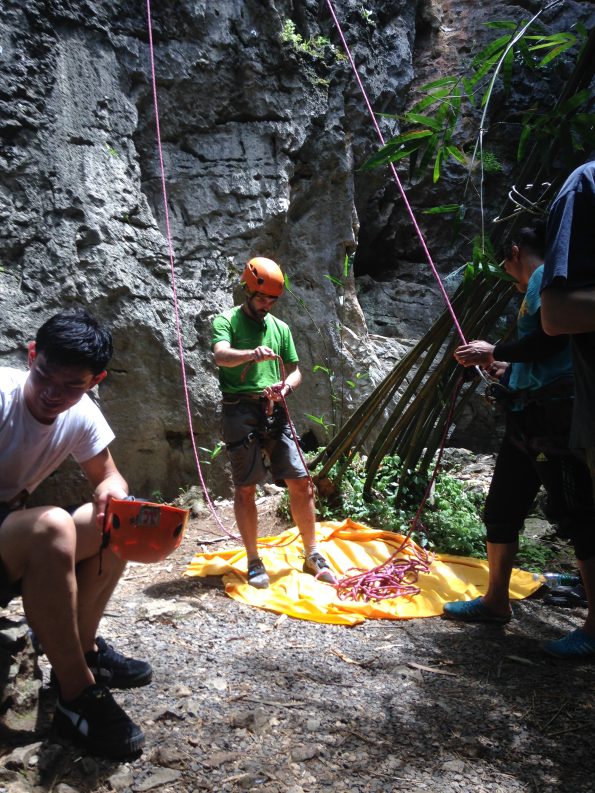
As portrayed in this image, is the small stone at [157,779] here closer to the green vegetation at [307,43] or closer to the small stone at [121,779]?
the small stone at [121,779]

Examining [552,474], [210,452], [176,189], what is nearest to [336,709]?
[552,474]

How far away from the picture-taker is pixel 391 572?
3225mm

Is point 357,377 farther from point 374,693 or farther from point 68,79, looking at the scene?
point 374,693

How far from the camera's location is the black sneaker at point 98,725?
151 centimetres

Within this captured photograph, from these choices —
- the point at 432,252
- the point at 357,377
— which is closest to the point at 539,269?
the point at 357,377

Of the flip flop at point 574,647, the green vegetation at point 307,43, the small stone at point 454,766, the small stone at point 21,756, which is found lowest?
the flip flop at point 574,647

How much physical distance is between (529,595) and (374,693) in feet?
4.26

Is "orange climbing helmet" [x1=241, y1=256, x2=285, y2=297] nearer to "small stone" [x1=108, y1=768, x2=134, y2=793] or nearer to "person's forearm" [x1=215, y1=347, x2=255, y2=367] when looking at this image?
"person's forearm" [x1=215, y1=347, x2=255, y2=367]

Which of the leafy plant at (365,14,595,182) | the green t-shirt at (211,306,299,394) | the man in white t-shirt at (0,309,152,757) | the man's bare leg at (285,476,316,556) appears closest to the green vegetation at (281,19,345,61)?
the leafy plant at (365,14,595,182)

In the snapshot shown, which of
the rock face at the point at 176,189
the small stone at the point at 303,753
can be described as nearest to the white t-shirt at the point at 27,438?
the small stone at the point at 303,753

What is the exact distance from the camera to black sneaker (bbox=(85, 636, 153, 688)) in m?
1.82

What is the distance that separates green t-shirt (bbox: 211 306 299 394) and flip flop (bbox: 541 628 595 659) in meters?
1.72

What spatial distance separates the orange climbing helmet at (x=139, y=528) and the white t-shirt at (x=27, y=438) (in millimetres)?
307

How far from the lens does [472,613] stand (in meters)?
2.69
